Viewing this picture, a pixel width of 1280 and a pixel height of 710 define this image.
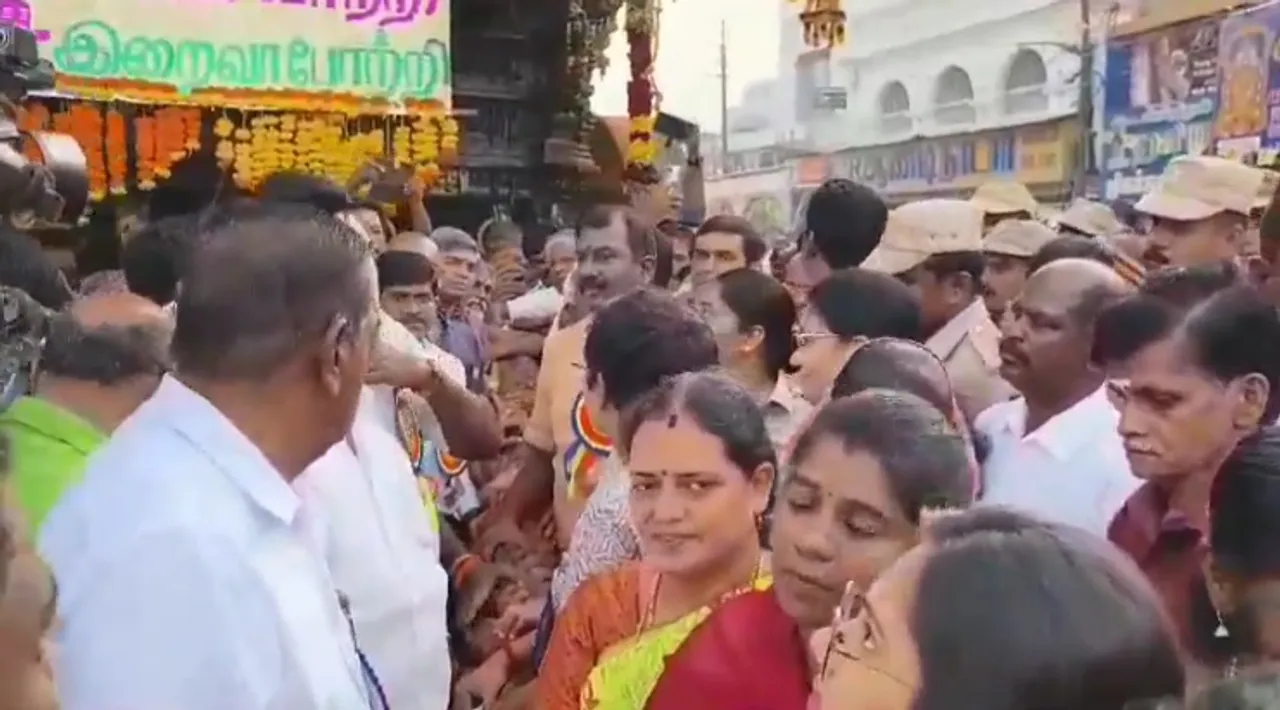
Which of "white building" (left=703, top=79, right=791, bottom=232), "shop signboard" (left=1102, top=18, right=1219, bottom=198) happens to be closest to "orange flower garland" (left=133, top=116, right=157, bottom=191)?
"shop signboard" (left=1102, top=18, right=1219, bottom=198)

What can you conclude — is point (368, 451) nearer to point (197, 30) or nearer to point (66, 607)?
point (66, 607)

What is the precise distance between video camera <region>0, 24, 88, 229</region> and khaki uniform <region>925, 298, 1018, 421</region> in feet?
7.01

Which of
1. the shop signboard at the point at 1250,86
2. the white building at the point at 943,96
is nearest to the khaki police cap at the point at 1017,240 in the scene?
the shop signboard at the point at 1250,86

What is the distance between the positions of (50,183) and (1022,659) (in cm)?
255

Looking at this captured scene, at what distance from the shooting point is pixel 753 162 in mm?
43562

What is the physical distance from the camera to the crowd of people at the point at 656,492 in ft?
4.58

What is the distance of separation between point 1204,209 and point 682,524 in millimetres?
2653

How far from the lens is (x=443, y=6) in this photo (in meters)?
9.66

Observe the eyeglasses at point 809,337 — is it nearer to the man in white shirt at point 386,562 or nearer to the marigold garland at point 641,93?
the man in white shirt at point 386,562

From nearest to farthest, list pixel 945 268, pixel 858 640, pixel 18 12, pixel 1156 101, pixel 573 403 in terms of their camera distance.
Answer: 1. pixel 858 640
2. pixel 573 403
3. pixel 945 268
4. pixel 18 12
5. pixel 1156 101

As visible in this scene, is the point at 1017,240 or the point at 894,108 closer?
the point at 1017,240

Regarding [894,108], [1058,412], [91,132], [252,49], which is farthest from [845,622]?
[894,108]

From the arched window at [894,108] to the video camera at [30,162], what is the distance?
34291mm

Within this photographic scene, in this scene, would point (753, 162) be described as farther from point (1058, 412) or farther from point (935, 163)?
point (1058, 412)
